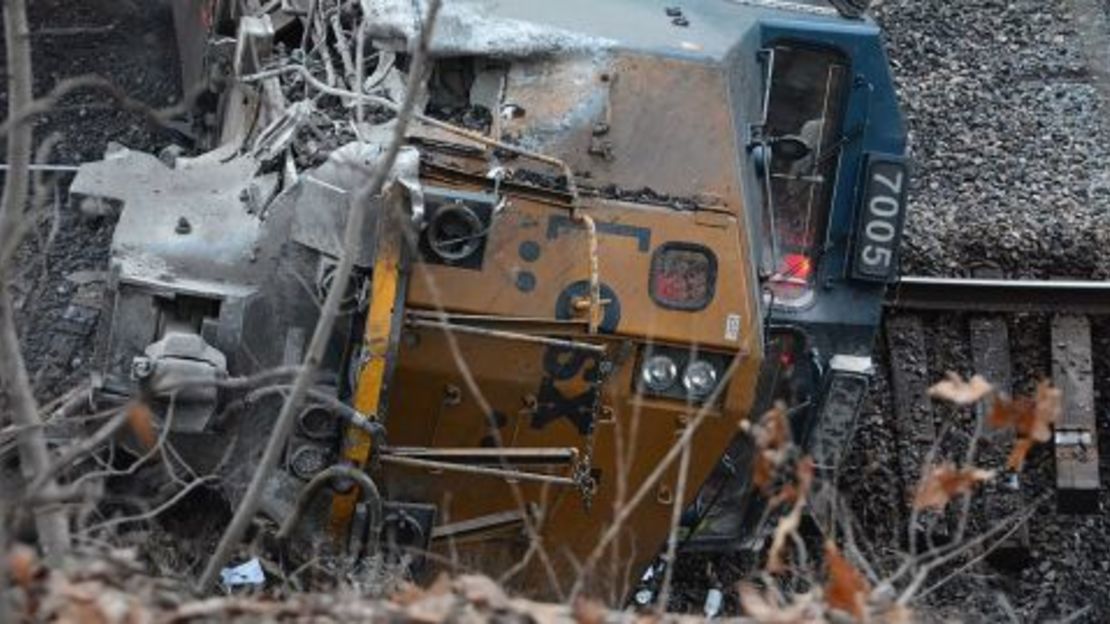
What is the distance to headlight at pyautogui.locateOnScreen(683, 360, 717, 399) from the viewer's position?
26.0 ft

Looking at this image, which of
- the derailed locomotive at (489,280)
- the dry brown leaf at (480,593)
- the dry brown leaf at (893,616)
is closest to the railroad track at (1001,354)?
the derailed locomotive at (489,280)

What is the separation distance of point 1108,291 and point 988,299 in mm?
580

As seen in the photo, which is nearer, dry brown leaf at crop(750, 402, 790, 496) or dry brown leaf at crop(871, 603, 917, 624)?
dry brown leaf at crop(871, 603, 917, 624)

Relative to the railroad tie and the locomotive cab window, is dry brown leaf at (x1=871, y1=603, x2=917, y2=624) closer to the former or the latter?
the locomotive cab window

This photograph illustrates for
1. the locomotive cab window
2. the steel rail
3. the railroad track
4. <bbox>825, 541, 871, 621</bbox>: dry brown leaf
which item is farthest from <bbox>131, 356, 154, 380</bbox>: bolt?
the steel rail

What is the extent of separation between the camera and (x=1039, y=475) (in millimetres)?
10766

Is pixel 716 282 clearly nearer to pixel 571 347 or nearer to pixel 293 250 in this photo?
pixel 571 347

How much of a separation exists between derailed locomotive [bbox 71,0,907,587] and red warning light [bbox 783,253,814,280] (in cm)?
19

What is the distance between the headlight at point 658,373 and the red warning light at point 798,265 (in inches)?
42.2

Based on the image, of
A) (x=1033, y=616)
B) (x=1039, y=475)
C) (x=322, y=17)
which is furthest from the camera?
(x=1039, y=475)

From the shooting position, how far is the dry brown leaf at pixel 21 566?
16.6 feet

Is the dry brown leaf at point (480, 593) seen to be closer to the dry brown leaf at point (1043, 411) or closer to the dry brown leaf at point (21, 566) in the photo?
the dry brown leaf at point (21, 566)

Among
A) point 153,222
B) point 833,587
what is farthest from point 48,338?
point 833,587

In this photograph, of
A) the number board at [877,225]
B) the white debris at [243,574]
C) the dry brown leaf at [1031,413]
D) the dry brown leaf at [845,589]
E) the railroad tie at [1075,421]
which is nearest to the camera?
the dry brown leaf at [845,589]
